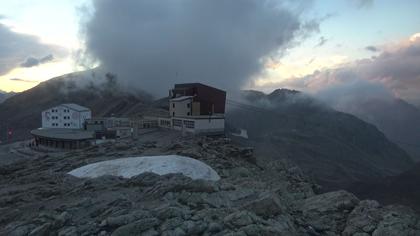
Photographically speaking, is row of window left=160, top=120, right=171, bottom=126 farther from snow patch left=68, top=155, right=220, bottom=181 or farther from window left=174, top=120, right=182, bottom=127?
snow patch left=68, top=155, right=220, bottom=181

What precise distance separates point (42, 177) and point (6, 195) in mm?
4538

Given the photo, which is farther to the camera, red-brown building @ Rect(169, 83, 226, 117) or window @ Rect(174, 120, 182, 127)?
red-brown building @ Rect(169, 83, 226, 117)

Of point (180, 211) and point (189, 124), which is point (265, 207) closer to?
point (180, 211)

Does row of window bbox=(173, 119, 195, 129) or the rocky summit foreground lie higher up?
row of window bbox=(173, 119, 195, 129)

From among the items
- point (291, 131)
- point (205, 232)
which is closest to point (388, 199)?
point (205, 232)

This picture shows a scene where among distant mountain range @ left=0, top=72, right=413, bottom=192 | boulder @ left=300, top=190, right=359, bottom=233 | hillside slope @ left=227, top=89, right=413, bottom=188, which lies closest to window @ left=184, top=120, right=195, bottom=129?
boulder @ left=300, top=190, right=359, bottom=233

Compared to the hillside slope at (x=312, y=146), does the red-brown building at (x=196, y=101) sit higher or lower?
higher

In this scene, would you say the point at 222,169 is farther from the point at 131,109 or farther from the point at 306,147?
the point at 306,147

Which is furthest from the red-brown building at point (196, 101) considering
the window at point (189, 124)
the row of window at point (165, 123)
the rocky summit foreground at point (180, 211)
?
the rocky summit foreground at point (180, 211)

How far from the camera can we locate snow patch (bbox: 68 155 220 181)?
71.9ft

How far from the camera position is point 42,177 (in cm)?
2517

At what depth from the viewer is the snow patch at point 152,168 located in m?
21.9

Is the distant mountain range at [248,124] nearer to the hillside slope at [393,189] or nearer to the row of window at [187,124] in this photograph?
the hillside slope at [393,189]

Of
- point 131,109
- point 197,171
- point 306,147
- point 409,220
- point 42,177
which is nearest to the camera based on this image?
point 409,220
